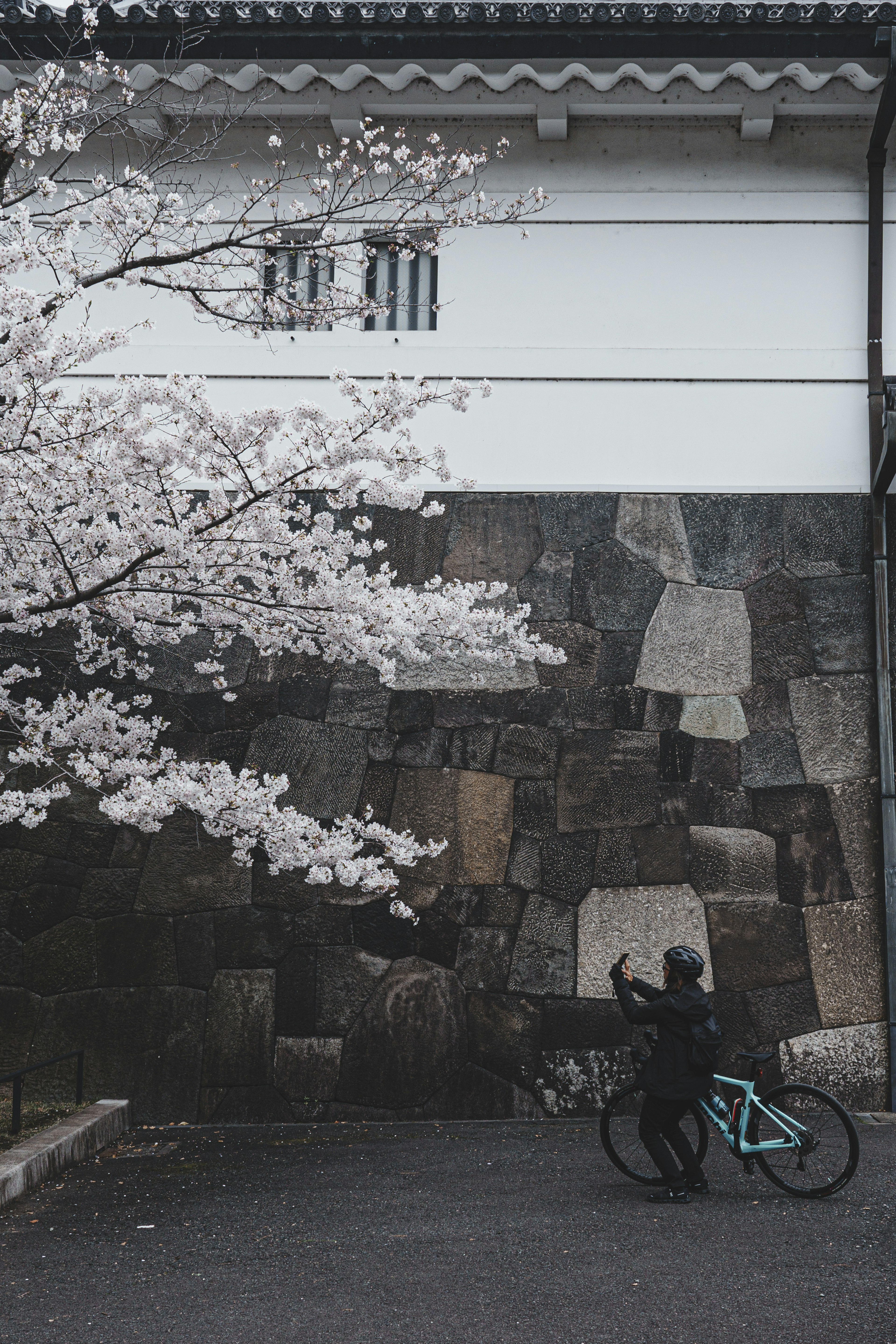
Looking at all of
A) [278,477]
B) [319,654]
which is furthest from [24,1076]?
[278,477]

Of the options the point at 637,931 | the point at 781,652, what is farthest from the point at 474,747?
the point at 781,652

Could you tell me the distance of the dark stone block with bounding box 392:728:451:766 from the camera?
7887 millimetres

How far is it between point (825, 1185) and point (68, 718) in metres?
5.38

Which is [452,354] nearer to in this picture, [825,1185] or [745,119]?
[745,119]

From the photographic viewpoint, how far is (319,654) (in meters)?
8.09

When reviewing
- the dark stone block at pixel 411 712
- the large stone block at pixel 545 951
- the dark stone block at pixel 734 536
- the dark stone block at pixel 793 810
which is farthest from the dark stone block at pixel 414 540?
the dark stone block at pixel 793 810

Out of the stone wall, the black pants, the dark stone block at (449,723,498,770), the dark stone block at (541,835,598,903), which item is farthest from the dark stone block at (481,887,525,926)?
the black pants

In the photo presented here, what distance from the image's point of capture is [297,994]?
7.59 metres

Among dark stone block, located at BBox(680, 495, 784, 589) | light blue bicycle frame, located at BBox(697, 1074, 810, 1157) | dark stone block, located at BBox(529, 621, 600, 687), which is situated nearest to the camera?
light blue bicycle frame, located at BBox(697, 1074, 810, 1157)

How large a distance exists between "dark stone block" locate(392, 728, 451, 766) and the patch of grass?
343cm

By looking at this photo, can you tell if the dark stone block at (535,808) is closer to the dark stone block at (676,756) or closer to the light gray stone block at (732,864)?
the dark stone block at (676,756)

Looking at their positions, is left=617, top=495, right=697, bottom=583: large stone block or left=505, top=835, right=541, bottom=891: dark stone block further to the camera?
left=617, top=495, right=697, bottom=583: large stone block

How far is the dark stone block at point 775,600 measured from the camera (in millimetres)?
8023

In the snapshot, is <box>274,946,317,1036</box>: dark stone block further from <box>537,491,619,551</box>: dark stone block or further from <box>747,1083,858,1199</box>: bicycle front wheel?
<box>537,491,619,551</box>: dark stone block
